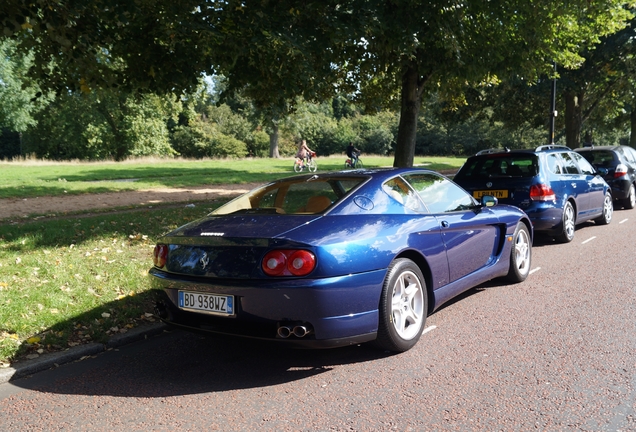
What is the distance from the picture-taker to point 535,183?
9.15 meters

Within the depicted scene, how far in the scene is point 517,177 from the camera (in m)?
9.34

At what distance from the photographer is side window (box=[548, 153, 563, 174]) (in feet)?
31.5

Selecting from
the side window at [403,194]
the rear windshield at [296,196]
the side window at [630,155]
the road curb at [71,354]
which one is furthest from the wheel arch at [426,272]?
the side window at [630,155]

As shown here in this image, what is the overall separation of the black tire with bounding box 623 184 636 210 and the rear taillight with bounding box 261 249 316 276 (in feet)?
42.9

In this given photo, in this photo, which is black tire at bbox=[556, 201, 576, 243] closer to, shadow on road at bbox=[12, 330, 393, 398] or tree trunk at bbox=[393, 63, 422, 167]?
shadow on road at bbox=[12, 330, 393, 398]

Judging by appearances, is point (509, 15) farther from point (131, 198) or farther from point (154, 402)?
point (154, 402)

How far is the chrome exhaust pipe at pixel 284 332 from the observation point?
386cm

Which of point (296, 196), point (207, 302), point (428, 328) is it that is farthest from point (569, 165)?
point (207, 302)

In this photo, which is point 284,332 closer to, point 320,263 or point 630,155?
point 320,263

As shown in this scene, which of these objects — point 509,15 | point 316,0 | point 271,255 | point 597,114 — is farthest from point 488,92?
point 271,255

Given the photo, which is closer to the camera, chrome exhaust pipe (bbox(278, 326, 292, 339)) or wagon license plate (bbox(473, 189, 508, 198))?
chrome exhaust pipe (bbox(278, 326, 292, 339))

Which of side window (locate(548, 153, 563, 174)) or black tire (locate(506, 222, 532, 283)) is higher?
side window (locate(548, 153, 563, 174))

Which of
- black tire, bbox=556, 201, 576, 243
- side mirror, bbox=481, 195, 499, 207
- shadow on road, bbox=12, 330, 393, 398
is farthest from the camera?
black tire, bbox=556, 201, 576, 243

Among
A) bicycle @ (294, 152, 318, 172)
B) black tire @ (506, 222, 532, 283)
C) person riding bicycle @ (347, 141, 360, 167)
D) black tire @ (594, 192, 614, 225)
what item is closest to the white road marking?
black tire @ (506, 222, 532, 283)
